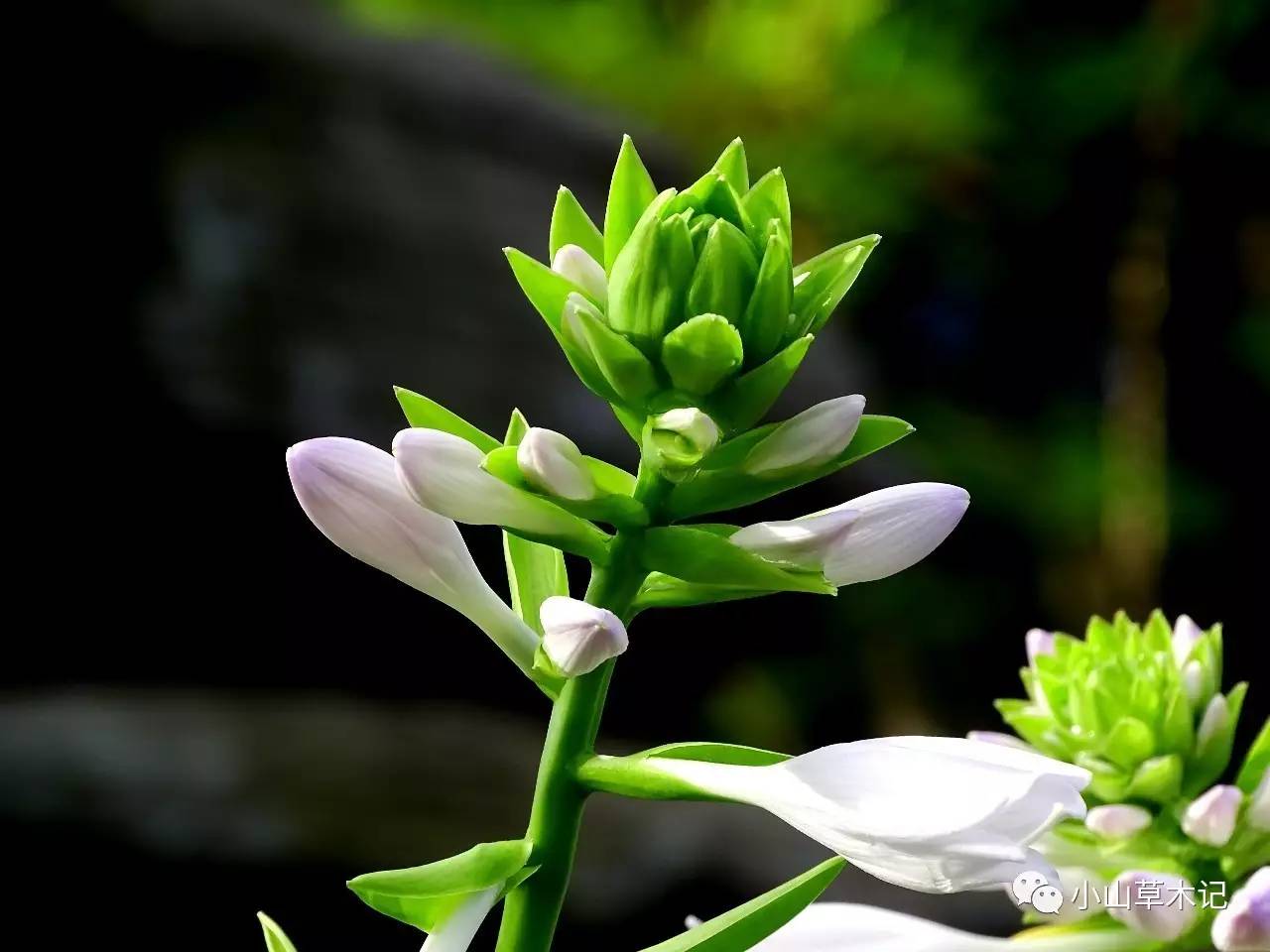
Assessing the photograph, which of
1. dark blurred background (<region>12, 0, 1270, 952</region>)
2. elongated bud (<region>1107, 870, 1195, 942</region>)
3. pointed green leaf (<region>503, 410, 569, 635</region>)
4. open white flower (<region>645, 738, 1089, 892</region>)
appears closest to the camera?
open white flower (<region>645, 738, 1089, 892</region>)

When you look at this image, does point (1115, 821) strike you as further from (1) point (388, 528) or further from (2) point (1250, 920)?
(1) point (388, 528)

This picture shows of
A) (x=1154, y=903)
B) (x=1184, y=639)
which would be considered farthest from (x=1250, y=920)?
(x=1184, y=639)

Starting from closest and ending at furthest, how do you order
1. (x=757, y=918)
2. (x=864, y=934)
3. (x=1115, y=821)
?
1. (x=757, y=918)
2. (x=864, y=934)
3. (x=1115, y=821)

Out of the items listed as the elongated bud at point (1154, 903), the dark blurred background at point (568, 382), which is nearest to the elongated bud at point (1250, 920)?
the elongated bud at point (1154, 903)

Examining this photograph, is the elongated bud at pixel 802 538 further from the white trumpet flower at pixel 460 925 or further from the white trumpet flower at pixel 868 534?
the white trumpet flower at pixel 460 925

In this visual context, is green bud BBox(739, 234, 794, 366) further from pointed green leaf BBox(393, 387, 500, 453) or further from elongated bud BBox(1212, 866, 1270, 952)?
elongated bud BBox(1212, 866, 1270, 952)

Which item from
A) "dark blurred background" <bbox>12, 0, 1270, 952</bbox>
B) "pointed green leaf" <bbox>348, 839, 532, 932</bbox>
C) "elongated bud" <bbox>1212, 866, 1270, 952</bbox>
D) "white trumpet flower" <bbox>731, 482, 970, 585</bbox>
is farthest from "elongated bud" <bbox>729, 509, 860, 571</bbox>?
"dark blurred background" <bbox>12, 0, 1270, 952</bbox>

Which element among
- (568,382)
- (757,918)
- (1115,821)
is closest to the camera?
(757,918)
